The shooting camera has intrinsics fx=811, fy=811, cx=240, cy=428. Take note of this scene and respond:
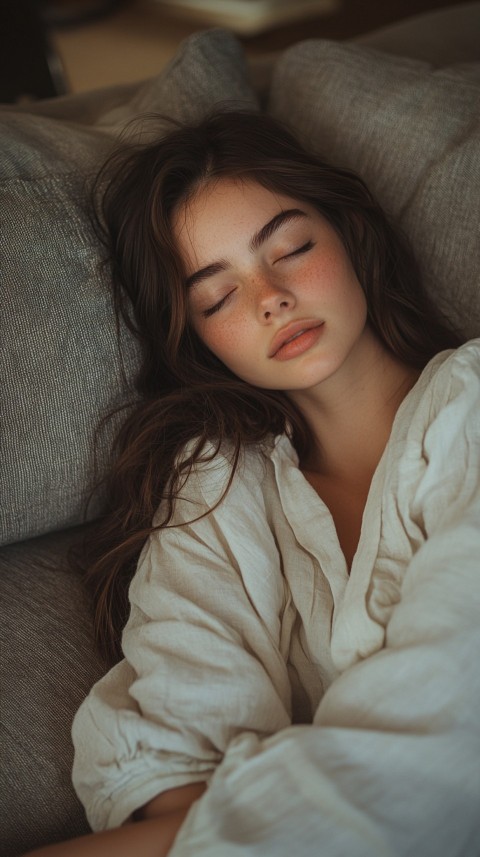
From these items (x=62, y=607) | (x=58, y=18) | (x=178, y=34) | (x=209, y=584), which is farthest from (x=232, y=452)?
(x=58, y=18)

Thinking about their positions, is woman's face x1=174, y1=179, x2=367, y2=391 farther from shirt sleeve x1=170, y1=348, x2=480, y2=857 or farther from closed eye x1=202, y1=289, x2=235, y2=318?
shirt sleeve x1=170, y1=348, x2=480, y2=857

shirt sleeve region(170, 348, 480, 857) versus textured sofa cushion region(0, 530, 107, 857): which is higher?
shirt sleeve region(170, 348, 480, 857)

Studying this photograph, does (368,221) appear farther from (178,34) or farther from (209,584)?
(178,34)

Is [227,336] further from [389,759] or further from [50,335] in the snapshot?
[389,759]

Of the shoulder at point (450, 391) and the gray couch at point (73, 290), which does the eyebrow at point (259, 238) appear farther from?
the shoulder at point (450, 391)

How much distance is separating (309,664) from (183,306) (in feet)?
1.98

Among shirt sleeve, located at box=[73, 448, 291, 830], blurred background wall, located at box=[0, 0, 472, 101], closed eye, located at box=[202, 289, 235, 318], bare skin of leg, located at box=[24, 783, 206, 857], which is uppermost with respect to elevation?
blurred background wall, located at box=[0, 0, 472, 101]

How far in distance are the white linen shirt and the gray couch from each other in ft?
0.45

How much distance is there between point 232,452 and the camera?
1.30 meters

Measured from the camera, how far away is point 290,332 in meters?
1.23

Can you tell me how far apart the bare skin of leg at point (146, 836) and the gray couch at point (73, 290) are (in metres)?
0.14

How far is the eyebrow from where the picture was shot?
4.16 ft

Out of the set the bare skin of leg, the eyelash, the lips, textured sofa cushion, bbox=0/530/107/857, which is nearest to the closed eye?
the eyelash

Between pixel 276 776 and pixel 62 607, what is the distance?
547 mm
